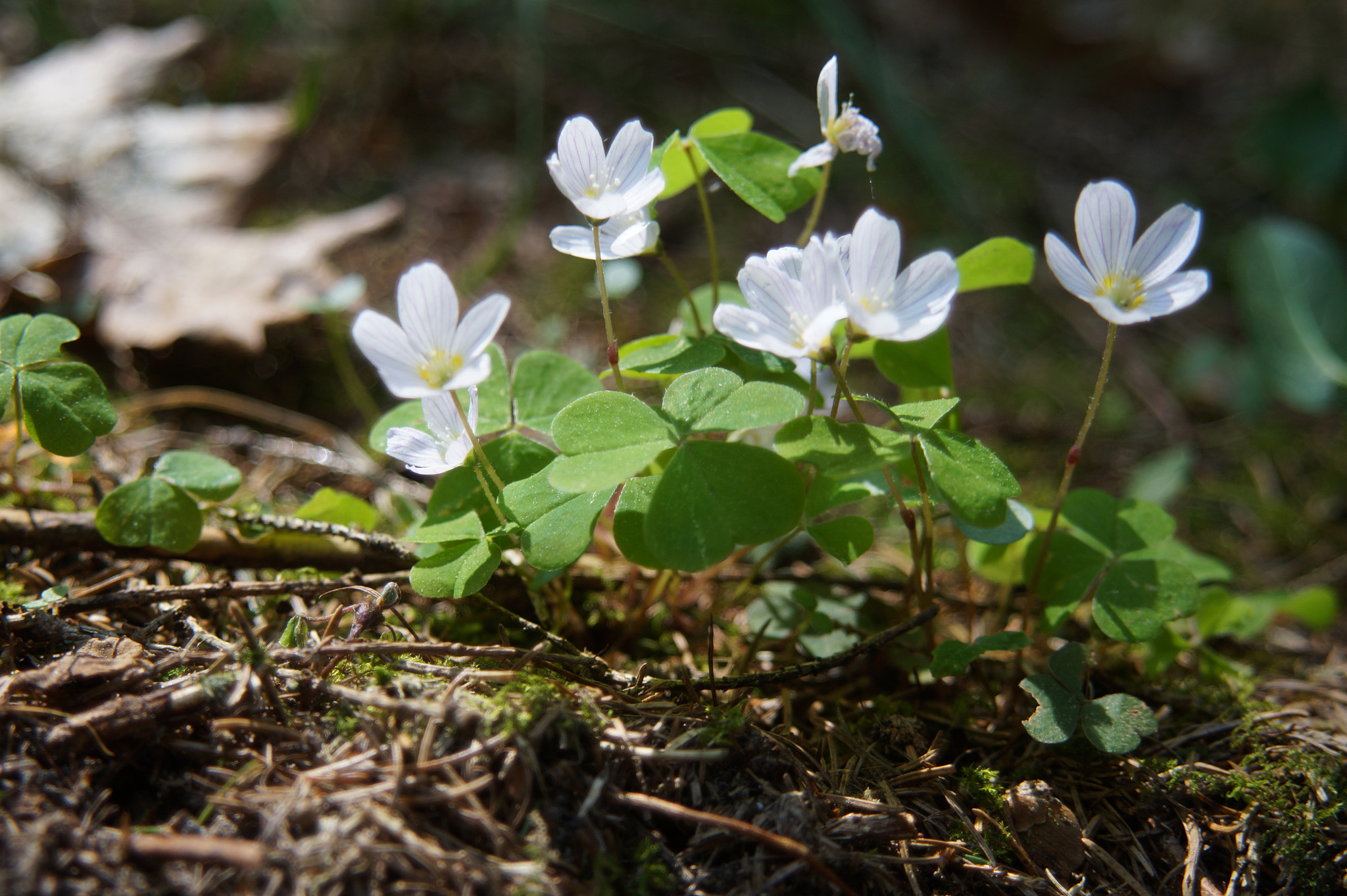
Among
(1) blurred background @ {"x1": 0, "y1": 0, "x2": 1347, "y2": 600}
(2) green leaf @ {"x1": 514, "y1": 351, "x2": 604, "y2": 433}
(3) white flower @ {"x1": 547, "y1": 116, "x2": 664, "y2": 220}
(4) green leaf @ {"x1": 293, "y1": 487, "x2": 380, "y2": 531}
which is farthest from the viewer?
(1) blurred background @ {"x1": 0, "y1": 0, "x2": 1347, "y2": 600}

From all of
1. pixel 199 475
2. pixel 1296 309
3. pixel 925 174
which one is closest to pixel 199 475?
pixel 199 475

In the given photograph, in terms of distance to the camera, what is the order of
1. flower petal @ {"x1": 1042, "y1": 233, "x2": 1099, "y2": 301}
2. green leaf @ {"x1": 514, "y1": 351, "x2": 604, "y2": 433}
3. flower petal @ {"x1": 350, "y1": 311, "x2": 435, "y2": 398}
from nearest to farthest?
flower petal @ {"x1": 350, "y1": 311, "x2": 435, "y2": 398}
flower petal @ {"x1": 1042, "y1": 233, "x2": 1099, "y2": 301}
green leaf @ {"x1": 514, "y1": 351, "x2": 604, "y2": 433}

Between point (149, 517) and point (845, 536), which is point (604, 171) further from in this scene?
point (149, 517)

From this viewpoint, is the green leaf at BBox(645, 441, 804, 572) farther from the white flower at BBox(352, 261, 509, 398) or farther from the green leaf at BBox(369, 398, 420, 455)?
the green leaf at BBox(369, 398, 420, 455)

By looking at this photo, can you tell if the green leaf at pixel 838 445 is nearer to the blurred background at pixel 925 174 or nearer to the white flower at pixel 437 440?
the white flower at pixel 437 440

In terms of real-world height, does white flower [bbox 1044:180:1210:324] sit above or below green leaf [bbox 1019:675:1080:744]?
above

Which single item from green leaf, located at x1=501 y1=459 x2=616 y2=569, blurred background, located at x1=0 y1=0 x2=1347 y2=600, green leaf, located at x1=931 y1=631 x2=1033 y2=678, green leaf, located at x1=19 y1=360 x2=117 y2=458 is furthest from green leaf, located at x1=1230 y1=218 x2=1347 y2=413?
green leaf, located at x1=19 y1=360 x2=117 y2=458

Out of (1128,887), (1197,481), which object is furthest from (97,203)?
(1197,481)
